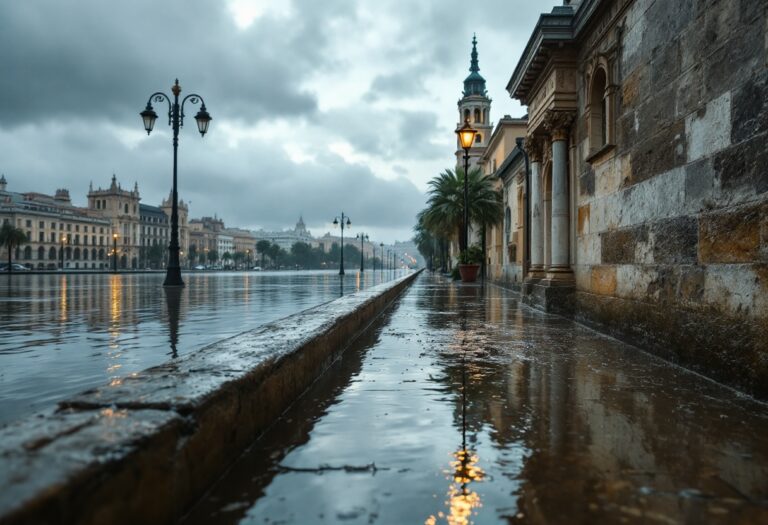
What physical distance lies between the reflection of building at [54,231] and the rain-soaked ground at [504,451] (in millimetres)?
104391

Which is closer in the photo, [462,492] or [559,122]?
[462,492]

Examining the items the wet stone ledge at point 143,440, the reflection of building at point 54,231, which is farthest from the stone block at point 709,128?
the reflection of building at point 54,231

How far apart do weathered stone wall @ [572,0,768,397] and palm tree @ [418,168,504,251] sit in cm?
2285

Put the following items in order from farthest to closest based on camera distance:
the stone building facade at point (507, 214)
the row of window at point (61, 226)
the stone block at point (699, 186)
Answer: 1. the row of window at point (61, 226)
2. the stone building facade at point (507, 214)
3. the stone block at point (699, 186)

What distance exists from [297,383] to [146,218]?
150908 mm

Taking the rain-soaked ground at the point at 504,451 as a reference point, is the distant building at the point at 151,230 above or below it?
above

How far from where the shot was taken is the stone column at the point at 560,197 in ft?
34.6

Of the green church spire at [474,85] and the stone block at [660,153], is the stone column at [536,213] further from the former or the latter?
the green church spire at [474,85]

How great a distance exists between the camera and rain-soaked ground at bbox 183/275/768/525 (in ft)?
7.17

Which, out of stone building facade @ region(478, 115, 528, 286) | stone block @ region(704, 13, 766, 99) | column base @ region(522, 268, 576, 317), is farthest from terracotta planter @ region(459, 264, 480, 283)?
stone block @ region(704, 13, 766, 99)

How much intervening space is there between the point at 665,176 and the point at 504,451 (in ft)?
14.9

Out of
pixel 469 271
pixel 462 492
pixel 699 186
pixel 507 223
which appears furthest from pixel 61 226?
pixel 462 492

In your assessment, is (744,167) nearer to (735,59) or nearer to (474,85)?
(735,59)

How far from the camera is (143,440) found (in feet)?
6.01
